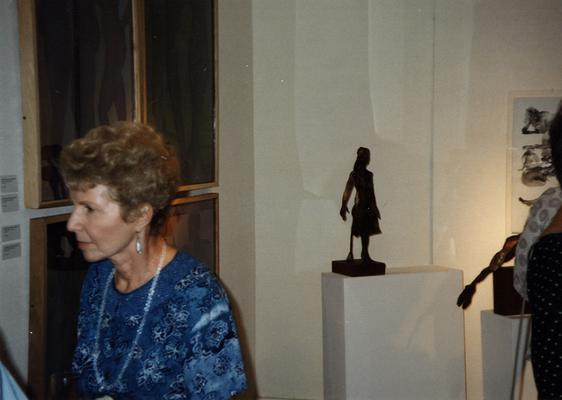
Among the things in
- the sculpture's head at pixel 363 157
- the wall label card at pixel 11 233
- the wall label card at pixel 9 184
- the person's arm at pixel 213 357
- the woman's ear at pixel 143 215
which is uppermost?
the sculpture's head at pixel 363 157

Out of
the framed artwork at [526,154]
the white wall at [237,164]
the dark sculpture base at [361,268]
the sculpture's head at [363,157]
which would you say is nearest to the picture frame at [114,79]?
the white wall at [237,164]

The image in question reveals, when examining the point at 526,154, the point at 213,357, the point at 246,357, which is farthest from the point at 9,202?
the point at 526,154

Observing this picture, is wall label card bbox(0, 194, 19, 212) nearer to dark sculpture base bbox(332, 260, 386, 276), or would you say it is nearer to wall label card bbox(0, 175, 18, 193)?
wall label card bbox(0, 175, 18, 193)

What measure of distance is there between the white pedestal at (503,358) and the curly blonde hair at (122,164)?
9.32 ft

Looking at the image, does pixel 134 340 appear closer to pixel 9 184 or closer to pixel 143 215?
pixel 143 215

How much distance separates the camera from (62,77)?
262cm

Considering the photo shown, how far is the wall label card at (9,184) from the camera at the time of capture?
8.05ft

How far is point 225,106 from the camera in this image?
4.68 meters

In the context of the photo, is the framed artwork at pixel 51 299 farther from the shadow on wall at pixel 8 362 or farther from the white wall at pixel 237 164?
the white wall at pixel 237 164

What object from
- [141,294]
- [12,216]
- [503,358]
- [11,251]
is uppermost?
[12,216]

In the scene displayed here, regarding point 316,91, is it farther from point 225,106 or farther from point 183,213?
point 183,213

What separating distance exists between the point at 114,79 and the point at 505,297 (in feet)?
9.07

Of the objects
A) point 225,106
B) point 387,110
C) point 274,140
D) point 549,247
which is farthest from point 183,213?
point 549,247

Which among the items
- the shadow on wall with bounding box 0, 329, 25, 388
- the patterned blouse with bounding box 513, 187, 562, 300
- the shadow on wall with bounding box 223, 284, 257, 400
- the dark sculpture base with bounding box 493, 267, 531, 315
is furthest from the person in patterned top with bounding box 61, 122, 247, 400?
the dark sculpture base with bounding box 493, 267, 531, 315
